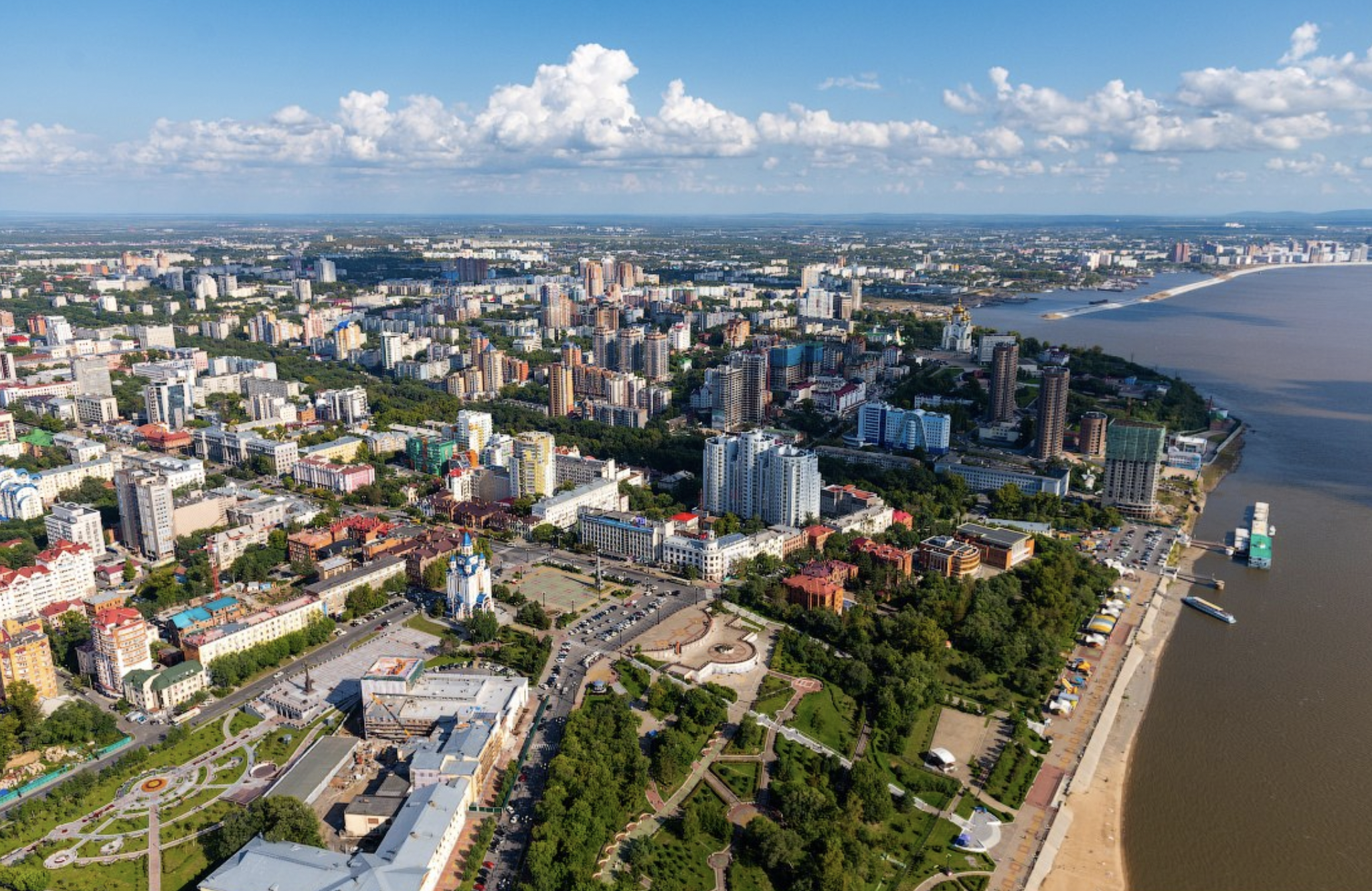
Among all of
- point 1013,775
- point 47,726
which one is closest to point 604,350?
point 47,726

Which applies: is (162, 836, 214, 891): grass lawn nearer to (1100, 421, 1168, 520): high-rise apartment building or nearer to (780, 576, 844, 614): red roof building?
(780, 576, 844, 614): red roof building

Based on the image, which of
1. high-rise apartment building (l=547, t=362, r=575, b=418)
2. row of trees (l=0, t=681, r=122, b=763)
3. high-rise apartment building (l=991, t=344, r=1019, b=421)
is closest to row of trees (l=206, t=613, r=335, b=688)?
row of trees (l=0, t=681, r=122, b=763)

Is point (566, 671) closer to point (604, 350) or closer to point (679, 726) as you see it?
point (679, 726)

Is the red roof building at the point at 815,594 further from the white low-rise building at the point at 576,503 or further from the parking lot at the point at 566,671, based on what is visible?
the white low-rise building at the point at 576,503

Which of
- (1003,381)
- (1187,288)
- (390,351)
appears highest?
(1187,288)

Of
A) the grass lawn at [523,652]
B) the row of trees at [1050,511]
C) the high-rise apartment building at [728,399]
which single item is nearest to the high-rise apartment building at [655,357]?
the high-rise apartment building at [728,399]

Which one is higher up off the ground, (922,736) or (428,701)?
(428,701)
